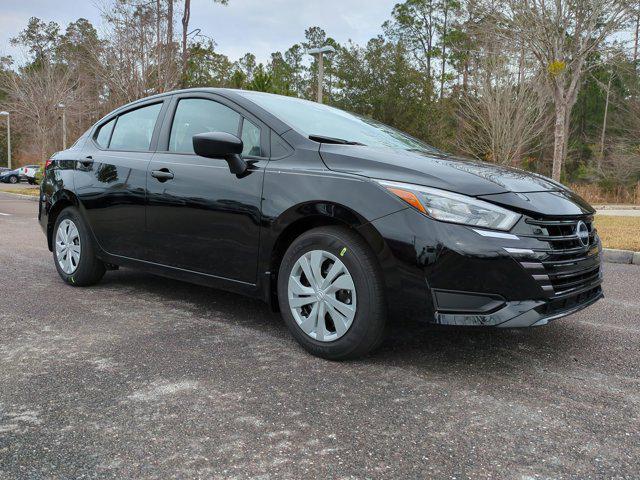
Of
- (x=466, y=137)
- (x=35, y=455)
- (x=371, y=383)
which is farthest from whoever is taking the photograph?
(x=466, y=137)

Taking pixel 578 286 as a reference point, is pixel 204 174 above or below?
above

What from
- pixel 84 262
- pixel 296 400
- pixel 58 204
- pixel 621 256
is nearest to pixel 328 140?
pixel 296 400

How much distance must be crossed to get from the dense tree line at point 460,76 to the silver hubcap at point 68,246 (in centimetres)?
1197

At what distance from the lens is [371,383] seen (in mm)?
2744

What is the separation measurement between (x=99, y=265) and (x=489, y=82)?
63.2 feet

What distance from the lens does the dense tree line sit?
1403 cm

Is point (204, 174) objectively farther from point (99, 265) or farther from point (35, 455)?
point (35, 455)

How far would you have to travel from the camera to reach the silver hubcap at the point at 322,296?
2963 mm

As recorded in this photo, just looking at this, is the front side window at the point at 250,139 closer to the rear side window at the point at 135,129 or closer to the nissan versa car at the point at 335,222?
the nissan versa car at the point at 335,222

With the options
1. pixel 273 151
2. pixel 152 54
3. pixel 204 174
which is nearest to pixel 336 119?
pixel 273 151

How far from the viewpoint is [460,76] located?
98.4ft

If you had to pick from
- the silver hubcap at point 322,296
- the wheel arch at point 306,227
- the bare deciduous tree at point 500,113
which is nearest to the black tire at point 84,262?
the wheel arch at point 306,227

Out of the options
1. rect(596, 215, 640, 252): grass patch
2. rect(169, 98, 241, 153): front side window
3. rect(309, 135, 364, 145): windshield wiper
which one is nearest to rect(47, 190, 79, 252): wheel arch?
rect(169, 98, 241, 153): front side window

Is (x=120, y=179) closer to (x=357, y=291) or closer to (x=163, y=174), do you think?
(x=163, y=174)
